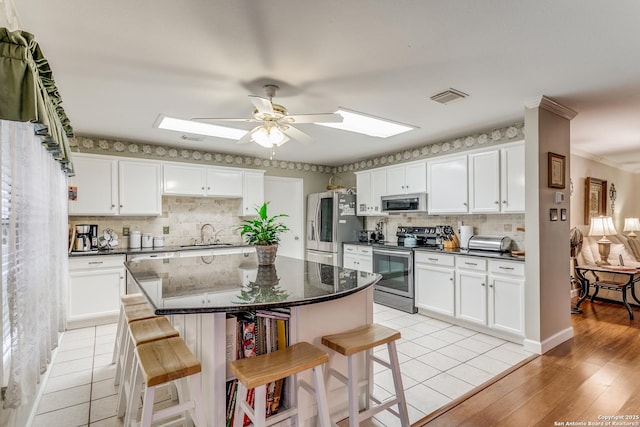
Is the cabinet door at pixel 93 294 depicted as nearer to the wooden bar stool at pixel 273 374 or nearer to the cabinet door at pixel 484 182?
the wooden bar stool at pixel 273 374

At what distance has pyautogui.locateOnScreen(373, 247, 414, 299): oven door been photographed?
169 inches

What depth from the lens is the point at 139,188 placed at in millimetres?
4359

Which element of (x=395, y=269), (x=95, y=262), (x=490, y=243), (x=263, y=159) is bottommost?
(x=395, y=269)

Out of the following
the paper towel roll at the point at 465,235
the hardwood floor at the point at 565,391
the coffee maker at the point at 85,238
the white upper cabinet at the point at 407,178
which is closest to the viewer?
the hardwood floor at the point at 565,391

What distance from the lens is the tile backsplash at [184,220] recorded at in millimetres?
4415

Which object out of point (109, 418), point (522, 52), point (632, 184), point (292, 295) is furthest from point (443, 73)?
point (632, 184)

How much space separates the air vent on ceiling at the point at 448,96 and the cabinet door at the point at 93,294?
12.9ft

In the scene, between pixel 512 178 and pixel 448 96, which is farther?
pixel 512 178

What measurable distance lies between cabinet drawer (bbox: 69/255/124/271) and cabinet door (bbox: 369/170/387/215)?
3.54 meters

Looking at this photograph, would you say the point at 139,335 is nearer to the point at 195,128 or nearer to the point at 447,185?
the point at 195,128

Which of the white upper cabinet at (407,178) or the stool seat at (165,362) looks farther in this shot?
the white upper cabinet at (407,178)

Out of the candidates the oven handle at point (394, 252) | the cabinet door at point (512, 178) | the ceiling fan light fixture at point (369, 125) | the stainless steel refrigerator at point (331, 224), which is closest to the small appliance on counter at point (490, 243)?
the cabinet door at point (512, 178)

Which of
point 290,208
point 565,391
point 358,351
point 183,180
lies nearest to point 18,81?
point 358,351

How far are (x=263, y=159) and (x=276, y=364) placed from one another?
4.55m
